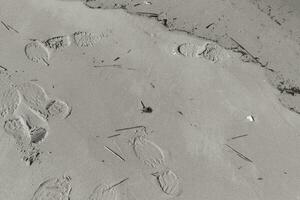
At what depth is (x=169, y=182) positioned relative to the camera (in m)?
1.73

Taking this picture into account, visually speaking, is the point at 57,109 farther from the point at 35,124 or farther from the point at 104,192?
the point at 104,192

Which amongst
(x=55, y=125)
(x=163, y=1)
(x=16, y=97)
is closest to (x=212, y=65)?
(x=163, y=1)

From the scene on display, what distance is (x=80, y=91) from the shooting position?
196 cm

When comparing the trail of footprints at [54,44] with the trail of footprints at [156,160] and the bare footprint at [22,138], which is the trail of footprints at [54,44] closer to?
the bare footprint at [22,138]

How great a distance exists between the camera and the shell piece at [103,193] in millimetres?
1679

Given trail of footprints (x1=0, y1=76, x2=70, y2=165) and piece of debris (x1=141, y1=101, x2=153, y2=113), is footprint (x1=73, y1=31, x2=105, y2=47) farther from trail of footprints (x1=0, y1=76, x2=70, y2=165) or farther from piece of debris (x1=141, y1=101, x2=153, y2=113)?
piece of debris (x1=141, y1=101, x2=153, y2=113)

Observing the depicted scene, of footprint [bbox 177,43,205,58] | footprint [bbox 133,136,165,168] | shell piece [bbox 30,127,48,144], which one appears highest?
footprint [bbox 177,43,205,58]

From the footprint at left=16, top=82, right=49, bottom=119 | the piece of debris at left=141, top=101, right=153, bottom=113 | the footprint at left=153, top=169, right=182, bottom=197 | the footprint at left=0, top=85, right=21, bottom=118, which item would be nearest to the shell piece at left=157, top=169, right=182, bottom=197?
the footprint at left=153, top=169, right=182, bottom=197

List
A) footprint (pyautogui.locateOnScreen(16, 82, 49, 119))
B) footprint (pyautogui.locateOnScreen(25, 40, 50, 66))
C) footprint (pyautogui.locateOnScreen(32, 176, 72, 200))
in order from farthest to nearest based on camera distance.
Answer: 1. footprint (pyautogui.locateOnScreen(25, 40, 50, 66))
2. footprint (pyautogui.locateOnScreen(16, 82, 49, 119))
3. footprint (pyautogui.locateOnScreen(32, 176, 72, 200))

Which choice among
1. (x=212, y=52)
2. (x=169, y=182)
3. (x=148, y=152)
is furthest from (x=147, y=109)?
(x=212, y=52)

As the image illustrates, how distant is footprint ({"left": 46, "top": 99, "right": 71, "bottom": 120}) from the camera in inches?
73.9

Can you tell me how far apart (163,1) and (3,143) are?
3.55 feet

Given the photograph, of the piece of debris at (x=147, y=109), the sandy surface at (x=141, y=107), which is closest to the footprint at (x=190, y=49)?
the sandy surface at (x=141, y=107)

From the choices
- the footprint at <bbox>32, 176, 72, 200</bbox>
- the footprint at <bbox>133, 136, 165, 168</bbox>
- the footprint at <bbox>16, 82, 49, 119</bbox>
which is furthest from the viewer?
the footprint at <bbox>16, 82, 49, 119</bbox>
